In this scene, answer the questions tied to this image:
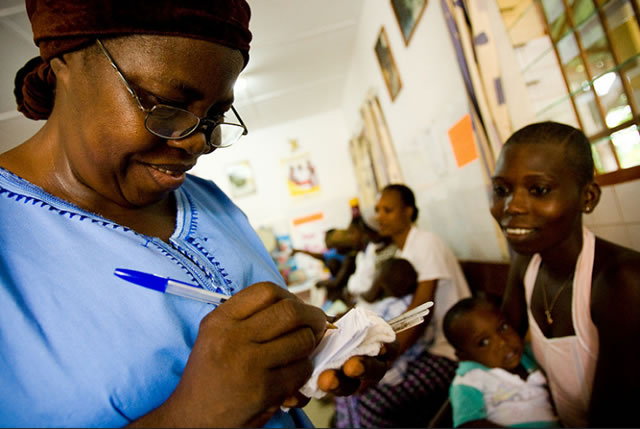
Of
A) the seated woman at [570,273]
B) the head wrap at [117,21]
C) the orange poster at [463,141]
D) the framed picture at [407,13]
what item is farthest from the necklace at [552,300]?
the framed picture at [407,13]

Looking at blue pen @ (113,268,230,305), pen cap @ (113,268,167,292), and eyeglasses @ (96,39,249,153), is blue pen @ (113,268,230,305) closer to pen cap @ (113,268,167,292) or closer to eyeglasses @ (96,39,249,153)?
pen cap @ (113,268,167,292)

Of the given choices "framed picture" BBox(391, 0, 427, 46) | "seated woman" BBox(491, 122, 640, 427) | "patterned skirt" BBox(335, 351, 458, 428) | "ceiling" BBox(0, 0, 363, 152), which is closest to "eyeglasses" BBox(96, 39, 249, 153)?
"ceiling" BBox(0, 0, 363, 152)

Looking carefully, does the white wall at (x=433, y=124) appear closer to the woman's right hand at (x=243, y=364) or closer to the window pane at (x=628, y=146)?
the window pane at (x=628, y=146)

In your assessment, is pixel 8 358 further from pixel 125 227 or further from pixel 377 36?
pixel 377 36

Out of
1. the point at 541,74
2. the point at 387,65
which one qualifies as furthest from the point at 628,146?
the point at 387,65

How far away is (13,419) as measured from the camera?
1.55 ft

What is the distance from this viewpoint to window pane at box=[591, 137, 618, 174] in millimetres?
1811

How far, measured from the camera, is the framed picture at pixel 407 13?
302 cm

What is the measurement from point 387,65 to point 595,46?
243cm

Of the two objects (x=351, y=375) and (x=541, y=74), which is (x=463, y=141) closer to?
(x=541, y=74)

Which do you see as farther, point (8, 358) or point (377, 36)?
point (377, 36)

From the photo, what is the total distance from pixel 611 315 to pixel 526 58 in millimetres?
1741

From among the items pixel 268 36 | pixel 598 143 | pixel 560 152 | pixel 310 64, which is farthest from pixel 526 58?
pixel 310 64

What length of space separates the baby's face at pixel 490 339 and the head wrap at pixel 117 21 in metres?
1.62
